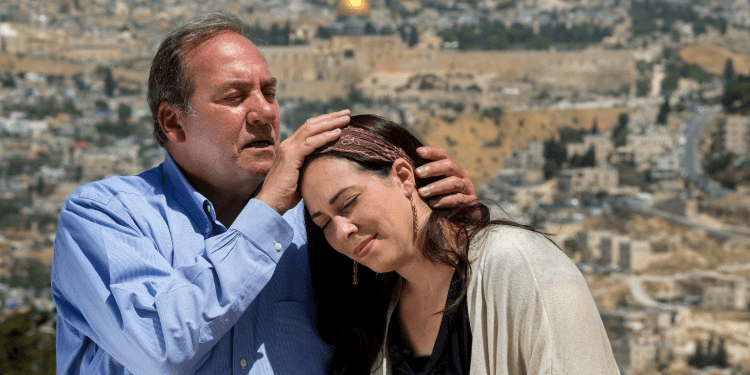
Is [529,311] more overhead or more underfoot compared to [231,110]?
more underfoot

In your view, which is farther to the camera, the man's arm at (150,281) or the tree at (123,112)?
the tree at (123,112)

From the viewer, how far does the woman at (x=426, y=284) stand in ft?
5.04

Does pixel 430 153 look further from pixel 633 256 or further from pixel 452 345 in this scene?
pixel 633 256

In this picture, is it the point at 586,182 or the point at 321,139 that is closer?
the point at 321,139

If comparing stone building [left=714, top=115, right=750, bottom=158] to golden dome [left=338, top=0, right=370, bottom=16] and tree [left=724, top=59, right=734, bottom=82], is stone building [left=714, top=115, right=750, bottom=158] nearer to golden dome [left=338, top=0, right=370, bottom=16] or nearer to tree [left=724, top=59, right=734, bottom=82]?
tree [left=724, top=59, right=734, bottom=82]

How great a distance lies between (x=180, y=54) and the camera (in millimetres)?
1846

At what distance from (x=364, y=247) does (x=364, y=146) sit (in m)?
0.14

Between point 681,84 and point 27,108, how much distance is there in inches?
1134

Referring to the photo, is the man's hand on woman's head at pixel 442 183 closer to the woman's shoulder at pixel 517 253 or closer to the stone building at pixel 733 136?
the woman's shoulder at pixel 517 253

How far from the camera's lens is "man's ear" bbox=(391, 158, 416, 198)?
166 cm

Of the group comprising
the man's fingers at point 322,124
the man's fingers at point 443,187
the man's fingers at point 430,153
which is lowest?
the man's fingers at point 443,187

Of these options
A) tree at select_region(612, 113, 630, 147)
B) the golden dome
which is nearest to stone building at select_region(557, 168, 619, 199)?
tree at select_region(612, 113, 630, 147)

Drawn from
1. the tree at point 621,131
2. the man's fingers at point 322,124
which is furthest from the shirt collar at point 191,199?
the tree at point 621,131

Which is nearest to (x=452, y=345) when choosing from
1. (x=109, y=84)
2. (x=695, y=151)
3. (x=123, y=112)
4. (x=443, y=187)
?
(x=443, y=187)
